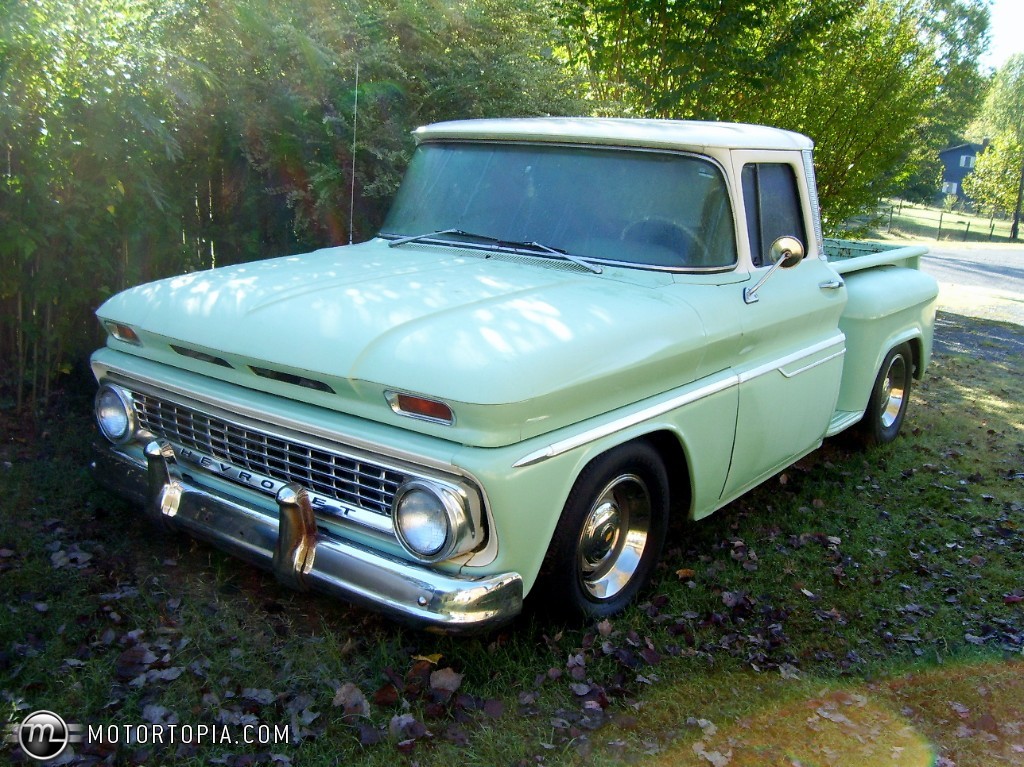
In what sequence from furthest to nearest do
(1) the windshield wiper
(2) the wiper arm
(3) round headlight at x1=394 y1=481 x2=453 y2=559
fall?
(2) the wiper arm < (1) the windshield wiper < (3) round headlight at x1=394 y1=481 x2=453 y2=559

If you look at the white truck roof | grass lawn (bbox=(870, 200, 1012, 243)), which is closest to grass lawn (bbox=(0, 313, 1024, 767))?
the white truck roof

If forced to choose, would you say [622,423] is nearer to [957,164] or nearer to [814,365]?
[814,365]

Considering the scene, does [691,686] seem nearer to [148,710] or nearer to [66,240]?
[148,710]

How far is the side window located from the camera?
393 cm

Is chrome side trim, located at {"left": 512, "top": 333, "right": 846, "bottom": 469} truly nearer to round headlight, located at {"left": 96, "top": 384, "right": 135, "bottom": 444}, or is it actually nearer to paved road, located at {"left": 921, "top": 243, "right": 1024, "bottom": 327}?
round headlight, located at {"left": 96, "top": 384, "right": 135, "bottom": 444}

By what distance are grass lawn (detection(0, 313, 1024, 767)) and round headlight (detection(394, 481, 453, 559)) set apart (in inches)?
23.4

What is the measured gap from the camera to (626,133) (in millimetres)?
3822

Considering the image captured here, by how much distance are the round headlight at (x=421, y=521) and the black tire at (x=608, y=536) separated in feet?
1.61

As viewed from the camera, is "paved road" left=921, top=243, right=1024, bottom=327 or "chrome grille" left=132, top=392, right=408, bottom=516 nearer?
"chrome grille" left=132, top=392, right=408, bottom=516

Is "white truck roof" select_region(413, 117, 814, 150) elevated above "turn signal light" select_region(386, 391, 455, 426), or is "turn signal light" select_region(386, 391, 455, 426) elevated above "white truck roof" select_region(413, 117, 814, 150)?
"white truck roof" select_region(413, 117, 814, 150)

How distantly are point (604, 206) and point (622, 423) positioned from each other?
113 centimetres

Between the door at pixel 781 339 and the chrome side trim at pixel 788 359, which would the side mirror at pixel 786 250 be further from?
the chrome side trim at pixel 788 359

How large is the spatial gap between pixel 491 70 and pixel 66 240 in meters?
3.18

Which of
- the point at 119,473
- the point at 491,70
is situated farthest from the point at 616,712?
the point at 491,70
